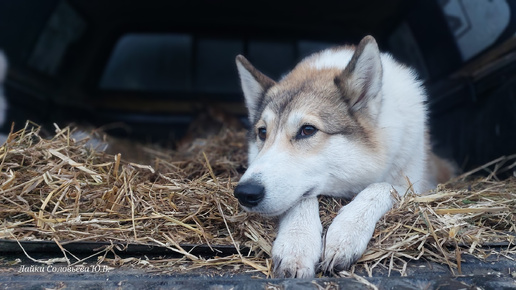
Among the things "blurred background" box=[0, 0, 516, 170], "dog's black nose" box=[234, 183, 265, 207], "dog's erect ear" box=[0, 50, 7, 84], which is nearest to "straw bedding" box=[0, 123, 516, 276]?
"dog's black nose" box=[234, 183, 265, 207]

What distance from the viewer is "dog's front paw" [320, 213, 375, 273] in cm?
207

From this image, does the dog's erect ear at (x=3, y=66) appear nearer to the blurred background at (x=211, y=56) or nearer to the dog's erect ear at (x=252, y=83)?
the blurred background at (x=211, y=56)

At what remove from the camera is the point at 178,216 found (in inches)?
103

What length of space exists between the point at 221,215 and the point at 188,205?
30 centimetres

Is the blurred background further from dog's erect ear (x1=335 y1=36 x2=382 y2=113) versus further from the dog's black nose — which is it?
the dog's black nose

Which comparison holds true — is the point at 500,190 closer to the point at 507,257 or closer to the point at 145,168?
the point at 507,257

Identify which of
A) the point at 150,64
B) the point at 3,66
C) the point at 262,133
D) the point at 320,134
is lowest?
the point at 320,134

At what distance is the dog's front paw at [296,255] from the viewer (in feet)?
6.62

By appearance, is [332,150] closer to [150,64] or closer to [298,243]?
[298,243]

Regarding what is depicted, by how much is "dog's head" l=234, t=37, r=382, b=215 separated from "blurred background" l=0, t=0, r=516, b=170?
1.65m

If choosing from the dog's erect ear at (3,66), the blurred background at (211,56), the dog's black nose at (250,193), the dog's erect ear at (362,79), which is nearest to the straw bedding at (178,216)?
the dog's black nose at (250,193)

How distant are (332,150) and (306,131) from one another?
0.72ft

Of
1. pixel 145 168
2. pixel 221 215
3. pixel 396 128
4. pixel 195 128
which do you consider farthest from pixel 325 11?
pixel 221 215

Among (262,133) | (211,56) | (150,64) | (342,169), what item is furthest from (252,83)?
(150,64)
